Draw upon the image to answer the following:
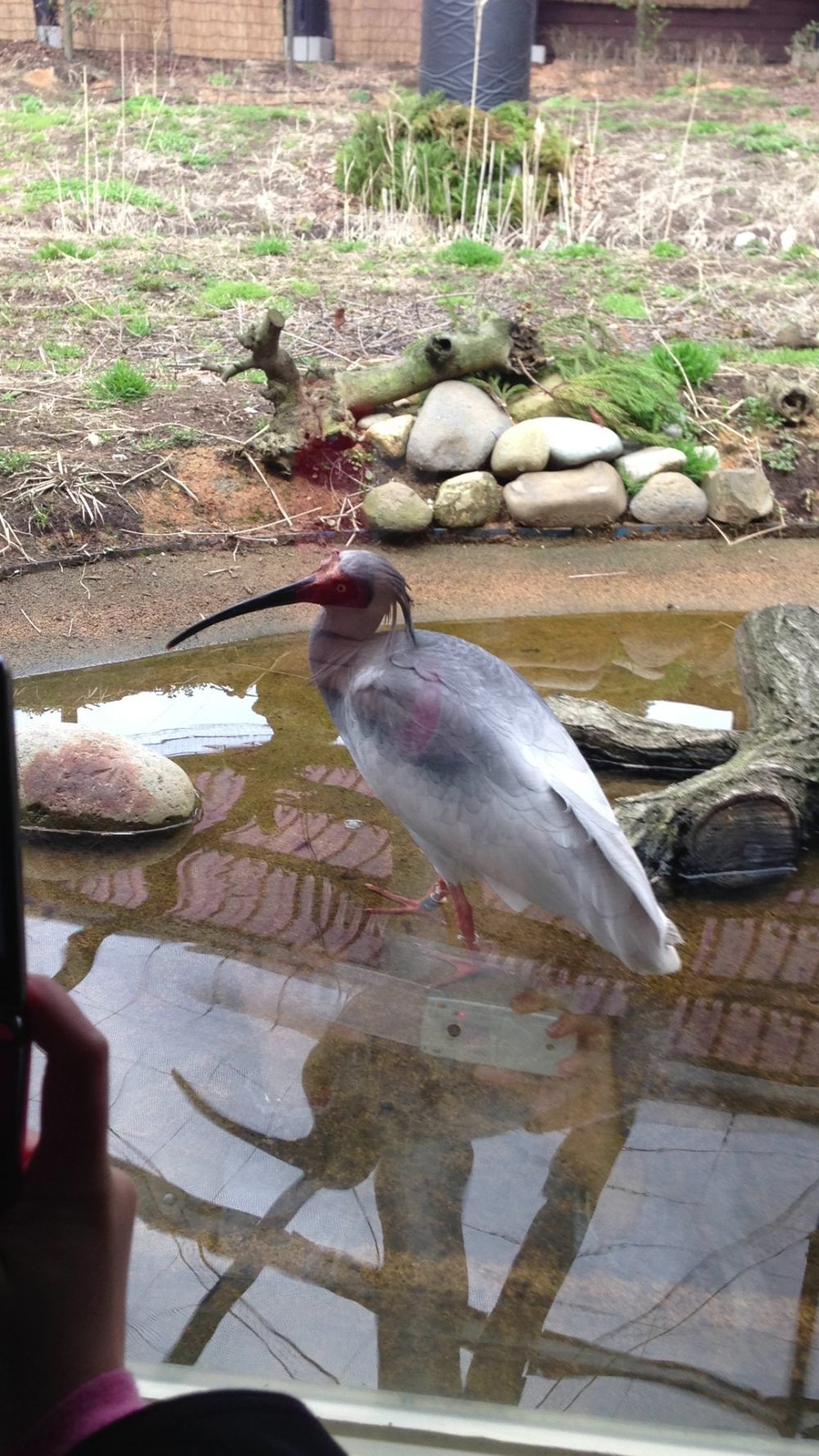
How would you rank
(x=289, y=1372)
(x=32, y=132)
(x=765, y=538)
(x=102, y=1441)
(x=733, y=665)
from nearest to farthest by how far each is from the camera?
(x=102, y=1441) → (x=289, y=1372) → (x=733, y=665) → (x=765, y=538) → (x=32, y=132)

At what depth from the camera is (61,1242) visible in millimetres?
528

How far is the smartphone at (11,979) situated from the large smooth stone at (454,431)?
162 inches

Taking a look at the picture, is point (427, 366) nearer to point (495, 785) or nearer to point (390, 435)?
point (390, 435)

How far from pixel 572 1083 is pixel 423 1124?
28 cm

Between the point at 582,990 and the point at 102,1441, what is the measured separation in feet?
5.97

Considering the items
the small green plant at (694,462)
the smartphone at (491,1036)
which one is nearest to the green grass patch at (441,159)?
the small green plant at (694,462)

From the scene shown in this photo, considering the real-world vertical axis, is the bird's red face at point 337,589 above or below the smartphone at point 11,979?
below

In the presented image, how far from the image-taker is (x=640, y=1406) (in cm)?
133

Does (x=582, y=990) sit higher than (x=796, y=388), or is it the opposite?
(x=796, y=388)

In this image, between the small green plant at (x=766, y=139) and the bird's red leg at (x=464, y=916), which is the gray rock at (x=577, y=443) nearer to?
the bird's red leg at (x=464, y=916)

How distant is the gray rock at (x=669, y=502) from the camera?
449 centimetres

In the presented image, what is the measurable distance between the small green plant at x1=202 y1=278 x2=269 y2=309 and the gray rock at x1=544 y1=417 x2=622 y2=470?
2.13 meters

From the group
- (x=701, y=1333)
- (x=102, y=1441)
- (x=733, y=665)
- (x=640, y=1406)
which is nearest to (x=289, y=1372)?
(x=640, y=1406)

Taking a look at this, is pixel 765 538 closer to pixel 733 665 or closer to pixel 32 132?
pixel 733 665
